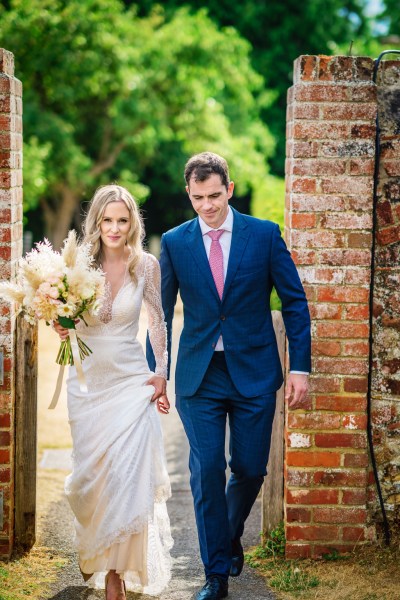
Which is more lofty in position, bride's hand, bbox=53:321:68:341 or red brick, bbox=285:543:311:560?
bride's hand, bbox=53:321:68:341

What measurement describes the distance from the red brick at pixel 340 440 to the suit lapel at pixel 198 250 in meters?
0.99

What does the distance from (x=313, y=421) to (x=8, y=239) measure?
184cm

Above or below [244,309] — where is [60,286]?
above

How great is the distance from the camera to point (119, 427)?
4.07 metres

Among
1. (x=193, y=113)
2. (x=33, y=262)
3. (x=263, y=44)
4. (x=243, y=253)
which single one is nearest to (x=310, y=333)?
(x=243, y=253)

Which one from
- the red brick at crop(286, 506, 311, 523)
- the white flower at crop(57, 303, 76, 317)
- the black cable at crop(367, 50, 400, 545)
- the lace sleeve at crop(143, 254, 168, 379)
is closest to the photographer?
A: the white flower at crop(57, 303, 76, 317)

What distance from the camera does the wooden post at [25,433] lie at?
4707 millimetres

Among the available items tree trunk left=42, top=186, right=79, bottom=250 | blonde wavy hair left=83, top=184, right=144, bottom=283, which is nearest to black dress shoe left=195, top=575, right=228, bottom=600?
blonde wavy hair left=83, top=184, right=144, bottom=283

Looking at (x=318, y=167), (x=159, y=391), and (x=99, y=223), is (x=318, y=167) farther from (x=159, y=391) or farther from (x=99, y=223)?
(x=159, y=391)

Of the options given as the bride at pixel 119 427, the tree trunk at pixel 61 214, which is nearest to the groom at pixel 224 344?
the bride at pixel 119 427

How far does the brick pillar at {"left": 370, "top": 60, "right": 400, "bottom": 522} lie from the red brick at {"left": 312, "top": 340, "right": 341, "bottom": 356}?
0.82ft

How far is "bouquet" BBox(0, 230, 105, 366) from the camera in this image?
384cm

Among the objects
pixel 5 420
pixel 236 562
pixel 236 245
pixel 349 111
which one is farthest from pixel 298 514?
pixel 349 111

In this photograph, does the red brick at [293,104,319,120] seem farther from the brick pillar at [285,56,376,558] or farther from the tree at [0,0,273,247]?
the tree at [0,0,273,247]
